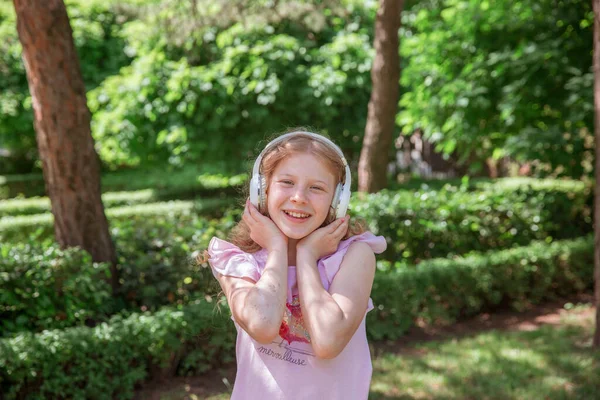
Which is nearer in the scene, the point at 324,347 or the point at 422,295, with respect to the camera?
the point at 324,347

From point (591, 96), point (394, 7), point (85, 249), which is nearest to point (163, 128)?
point (394, 7)

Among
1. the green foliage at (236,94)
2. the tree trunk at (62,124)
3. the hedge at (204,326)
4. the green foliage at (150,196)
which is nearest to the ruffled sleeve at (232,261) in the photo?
the hedge at (204,326)

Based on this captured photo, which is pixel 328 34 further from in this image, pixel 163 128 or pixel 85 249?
pixel 85 249

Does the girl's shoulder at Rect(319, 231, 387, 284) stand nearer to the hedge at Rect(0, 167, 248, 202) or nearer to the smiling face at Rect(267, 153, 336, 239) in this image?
the smiling face at Rect(267, 153, 336, 239)

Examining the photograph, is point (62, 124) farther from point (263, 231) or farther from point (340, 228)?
point (340, 228)

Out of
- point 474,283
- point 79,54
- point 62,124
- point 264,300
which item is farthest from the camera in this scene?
point 79,54

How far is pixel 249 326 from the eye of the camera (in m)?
1.58

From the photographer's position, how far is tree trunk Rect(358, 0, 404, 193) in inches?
275

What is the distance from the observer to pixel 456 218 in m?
7.04

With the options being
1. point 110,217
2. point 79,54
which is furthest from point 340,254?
point 79,54

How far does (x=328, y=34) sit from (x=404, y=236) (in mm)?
5930

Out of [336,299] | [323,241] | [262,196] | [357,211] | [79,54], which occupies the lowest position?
[357,211]

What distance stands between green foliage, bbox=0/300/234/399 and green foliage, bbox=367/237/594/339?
1.62 m

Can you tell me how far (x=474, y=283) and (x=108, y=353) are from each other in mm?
3792
